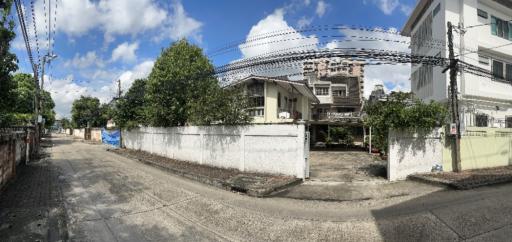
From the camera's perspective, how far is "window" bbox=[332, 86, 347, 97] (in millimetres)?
→ 41469

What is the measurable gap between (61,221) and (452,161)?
12813mm

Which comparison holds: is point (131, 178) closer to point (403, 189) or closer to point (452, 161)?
point (403, 189)

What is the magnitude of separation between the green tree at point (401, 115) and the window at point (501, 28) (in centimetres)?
1344

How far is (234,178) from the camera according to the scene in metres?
10.6

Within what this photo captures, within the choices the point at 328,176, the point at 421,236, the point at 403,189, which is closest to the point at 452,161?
the point at 403,189

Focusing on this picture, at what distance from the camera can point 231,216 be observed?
6891 mm

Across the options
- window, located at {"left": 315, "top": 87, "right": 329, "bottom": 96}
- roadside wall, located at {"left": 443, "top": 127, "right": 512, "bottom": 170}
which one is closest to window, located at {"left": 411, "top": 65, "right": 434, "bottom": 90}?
roadside wall, located at {"left": 443, "top": 127, "right": 512, "bottom": 170}

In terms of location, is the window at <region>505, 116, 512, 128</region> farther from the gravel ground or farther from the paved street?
the paved street

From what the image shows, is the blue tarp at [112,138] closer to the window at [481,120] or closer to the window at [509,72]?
the window at [481,120]

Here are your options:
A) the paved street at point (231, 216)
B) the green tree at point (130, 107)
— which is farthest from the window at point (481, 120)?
the green tree at point (130, 107)

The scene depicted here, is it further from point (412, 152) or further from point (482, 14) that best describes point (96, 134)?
point (482, 14)

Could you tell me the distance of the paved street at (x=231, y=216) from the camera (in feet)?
18.6

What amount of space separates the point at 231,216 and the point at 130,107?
21.9 meters

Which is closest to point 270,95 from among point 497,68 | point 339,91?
point 497,68
